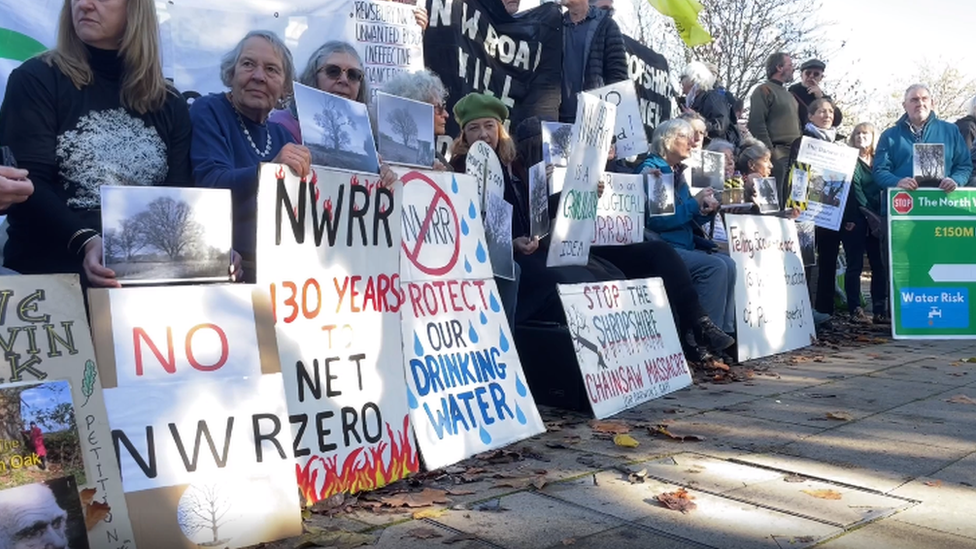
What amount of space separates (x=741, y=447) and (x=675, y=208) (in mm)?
3250

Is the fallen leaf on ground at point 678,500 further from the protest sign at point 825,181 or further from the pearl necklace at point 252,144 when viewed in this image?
the protest sign at point 825,181

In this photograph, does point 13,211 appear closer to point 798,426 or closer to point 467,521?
point 467,521

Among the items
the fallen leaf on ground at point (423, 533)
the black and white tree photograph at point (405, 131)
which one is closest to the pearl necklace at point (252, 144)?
the black and white tree photograph at point (405, 131)

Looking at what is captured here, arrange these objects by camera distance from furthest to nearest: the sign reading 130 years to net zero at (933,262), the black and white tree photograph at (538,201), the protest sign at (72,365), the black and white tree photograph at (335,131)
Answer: the sign reading 130 years to net zero at (933,262)
the black and white tree photograph at (538,201)
the black and white tree photograph at (335,131)
the protest sign at (72,365)

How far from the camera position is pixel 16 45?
541 centimetres

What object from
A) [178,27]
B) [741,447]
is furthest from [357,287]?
[178,27]

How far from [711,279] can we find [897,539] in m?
4.15

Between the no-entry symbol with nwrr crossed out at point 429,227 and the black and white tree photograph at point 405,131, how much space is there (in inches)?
3.9

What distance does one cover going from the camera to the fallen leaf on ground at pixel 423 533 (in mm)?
3092

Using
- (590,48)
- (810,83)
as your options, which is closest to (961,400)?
(590,48)

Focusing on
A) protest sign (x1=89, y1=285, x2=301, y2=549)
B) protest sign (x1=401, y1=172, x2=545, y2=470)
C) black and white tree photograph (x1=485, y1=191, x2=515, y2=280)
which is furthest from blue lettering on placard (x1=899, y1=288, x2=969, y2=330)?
protest sign (x1=89, y1=285, x2=301, y2=549)

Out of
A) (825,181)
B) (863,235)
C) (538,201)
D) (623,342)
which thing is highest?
(825,181)

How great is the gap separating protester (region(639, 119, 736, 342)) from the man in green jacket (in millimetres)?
2882

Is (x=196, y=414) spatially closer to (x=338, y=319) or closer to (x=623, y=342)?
(x=338, y=319)
